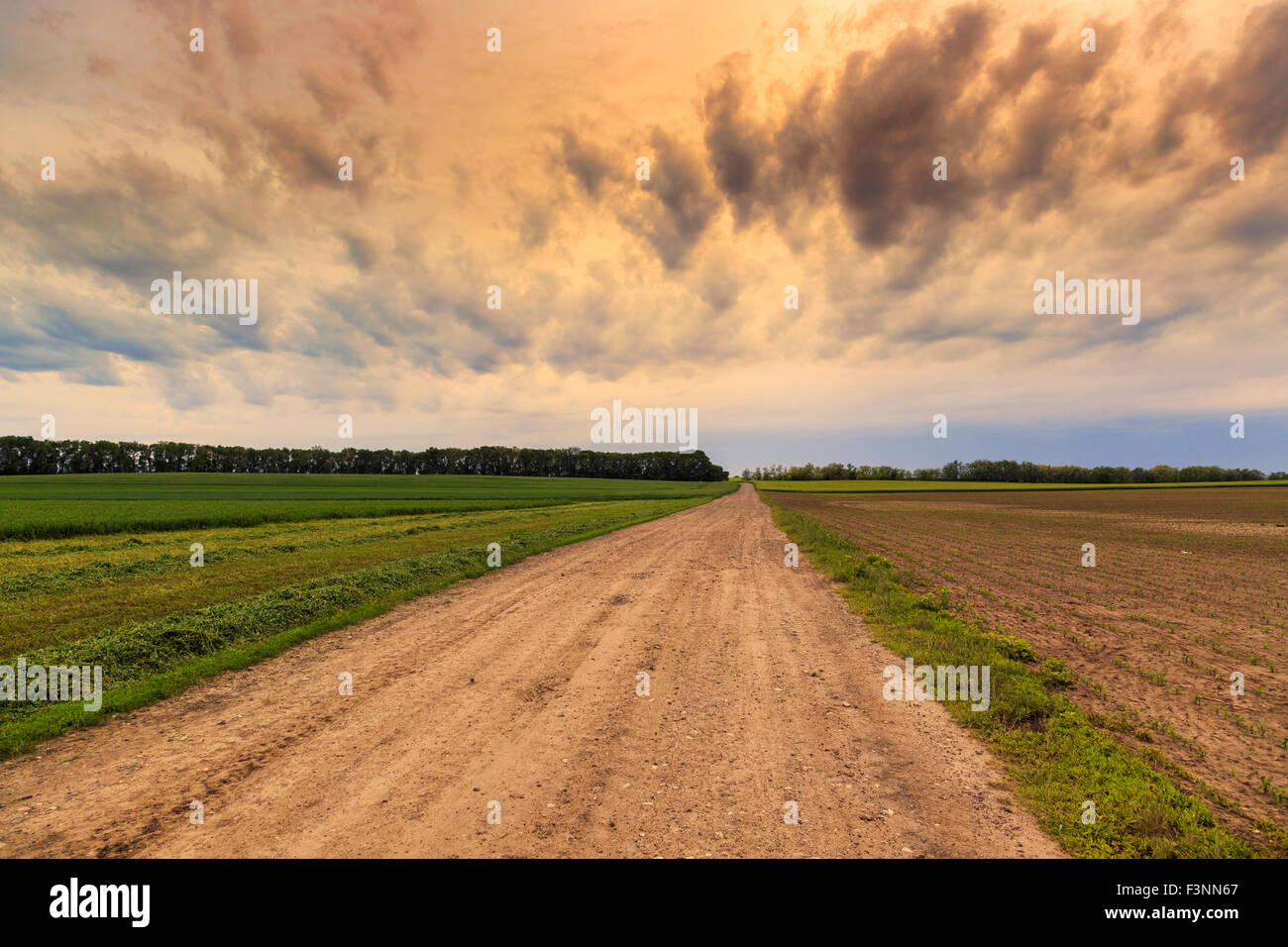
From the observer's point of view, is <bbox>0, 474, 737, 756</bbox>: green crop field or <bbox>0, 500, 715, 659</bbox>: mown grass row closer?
<bbox>0, 474, 737, 756</bbox>: green crop field

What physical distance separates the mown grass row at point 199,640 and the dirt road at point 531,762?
1.35 ft

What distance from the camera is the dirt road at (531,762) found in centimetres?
425

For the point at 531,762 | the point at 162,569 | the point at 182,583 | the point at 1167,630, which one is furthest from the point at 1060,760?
the point at 162,569

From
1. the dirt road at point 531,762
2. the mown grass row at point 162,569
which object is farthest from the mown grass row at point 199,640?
the mown grass row at point 162,569

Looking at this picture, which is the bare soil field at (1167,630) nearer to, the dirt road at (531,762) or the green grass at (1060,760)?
the green grass at (1060,760)

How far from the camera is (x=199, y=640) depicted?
9375 mm

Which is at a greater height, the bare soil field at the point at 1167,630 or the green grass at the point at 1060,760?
the green grass at the point at 1060,760

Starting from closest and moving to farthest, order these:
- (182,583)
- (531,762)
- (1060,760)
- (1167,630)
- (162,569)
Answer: (531,762) < (1060,760) < (1167,630) < (182,583) < (162,569)

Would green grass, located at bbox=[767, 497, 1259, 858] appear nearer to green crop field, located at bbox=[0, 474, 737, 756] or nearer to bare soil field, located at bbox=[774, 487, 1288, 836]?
bare soil field, located at bbox=[774, 487, 1288, 836]

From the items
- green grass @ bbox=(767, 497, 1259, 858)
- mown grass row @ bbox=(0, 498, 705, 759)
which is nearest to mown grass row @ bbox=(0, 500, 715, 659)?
mown grass row @ bbox=(0, 498, 705, 759)

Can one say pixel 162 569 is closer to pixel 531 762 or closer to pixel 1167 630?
pixel 531 762

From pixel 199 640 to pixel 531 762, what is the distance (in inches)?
312

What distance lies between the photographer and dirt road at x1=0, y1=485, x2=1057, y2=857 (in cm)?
425

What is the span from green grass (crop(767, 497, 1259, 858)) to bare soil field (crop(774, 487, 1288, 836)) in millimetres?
480
